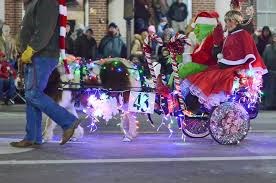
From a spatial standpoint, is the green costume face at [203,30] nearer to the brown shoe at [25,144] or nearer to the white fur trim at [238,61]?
the white fur trim at [238,61]

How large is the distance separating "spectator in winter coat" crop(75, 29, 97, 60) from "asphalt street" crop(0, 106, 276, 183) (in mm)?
7032

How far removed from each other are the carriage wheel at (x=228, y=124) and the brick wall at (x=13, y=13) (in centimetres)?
1176

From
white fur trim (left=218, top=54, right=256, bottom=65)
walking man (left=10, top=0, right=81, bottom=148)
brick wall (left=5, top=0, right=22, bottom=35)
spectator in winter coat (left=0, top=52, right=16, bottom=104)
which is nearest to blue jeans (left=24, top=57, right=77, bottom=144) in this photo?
walking man (left=10, top=0, right=81, bottom=148)

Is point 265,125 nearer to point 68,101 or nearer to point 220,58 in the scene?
point 220,58

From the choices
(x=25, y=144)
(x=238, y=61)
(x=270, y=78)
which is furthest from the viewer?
(x=270, y=78)

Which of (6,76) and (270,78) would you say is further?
(270,78)

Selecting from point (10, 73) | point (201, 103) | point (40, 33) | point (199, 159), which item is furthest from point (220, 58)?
point (10, 73)

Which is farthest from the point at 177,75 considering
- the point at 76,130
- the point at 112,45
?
the point at 112,45

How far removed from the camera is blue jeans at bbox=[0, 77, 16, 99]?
16072mm

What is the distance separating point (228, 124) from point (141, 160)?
177 cm

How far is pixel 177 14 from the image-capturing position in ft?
70.2

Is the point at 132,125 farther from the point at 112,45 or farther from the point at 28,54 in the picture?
the point at 112,45

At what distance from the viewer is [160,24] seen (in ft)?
64.3

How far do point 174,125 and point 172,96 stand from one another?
89.0 inches
